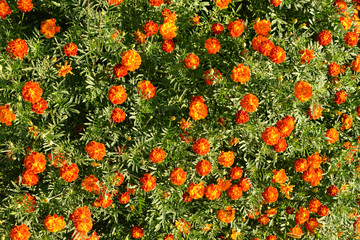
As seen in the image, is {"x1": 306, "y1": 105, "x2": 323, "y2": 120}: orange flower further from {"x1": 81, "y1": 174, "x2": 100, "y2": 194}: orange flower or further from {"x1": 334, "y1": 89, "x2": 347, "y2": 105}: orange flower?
{"x1": 81, "y1": 174, "x2": 100, "y2": 194}: orange flower

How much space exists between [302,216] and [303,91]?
49.0 inches

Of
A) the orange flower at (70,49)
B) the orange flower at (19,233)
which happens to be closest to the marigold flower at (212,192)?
the orange flower at (19,233)

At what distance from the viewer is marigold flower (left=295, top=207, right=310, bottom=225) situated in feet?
10.7

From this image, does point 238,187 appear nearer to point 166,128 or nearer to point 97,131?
point 166,128

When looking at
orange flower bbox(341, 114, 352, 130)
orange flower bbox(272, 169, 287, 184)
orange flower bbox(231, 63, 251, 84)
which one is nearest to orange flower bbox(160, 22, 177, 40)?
orange flower bbox(231, 63, 251, 84)

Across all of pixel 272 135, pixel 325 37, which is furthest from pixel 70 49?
pixel 325 37

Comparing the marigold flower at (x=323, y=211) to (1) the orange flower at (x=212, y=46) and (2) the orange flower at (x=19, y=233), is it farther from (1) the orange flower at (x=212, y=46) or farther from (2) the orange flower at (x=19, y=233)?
(2) the orange flower at (x=19, y=233)

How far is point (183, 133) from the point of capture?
3.02 meters

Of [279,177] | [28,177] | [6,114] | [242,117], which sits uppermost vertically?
[6,114]

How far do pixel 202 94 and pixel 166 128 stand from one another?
0.52m

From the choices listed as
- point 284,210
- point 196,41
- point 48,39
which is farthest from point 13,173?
point 284,210

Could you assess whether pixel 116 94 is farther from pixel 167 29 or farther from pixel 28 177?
pixel 28 177

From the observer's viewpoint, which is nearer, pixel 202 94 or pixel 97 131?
pixel 97 131

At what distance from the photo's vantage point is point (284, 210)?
355 cm
